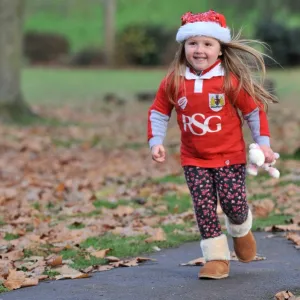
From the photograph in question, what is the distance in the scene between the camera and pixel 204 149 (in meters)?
5.63

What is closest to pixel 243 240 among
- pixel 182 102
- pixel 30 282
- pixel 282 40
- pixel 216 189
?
pixel 216 189

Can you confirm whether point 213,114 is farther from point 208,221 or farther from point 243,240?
point 243,240

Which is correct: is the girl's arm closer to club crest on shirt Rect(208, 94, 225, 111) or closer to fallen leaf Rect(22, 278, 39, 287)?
club crest on shirt Rect(208, 94, 225, 111)

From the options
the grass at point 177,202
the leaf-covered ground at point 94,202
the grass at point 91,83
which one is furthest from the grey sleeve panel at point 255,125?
the grass at point 91,83

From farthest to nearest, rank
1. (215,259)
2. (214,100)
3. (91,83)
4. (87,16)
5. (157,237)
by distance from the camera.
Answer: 1. (87,16)
2. (91,83)
3. (157,237)
4. (215,259)
5. (214,100)

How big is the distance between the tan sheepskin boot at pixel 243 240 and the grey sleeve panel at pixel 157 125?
2.24 feet

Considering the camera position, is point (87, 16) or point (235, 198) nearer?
point (235, 198)

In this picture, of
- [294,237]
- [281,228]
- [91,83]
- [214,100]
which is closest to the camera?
[214,100]

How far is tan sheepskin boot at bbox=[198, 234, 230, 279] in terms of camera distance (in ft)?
18.5

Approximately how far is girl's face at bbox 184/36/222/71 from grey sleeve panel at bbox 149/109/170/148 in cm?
38

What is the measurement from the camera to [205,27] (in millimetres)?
5660

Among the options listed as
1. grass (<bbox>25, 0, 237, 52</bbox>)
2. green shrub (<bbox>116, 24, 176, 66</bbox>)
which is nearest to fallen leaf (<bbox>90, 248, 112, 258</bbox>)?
green shrub (<bbox>116, 24, 176, 66</bbox>)

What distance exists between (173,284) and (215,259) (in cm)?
35

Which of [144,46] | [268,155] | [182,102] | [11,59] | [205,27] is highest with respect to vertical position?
[144,46]
